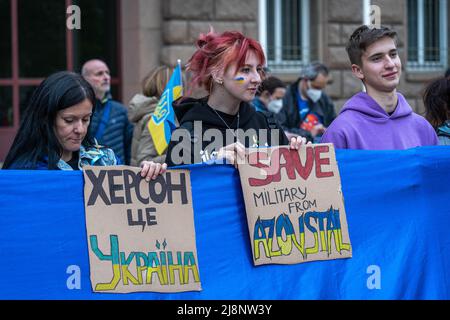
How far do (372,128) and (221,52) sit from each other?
0.86 metres

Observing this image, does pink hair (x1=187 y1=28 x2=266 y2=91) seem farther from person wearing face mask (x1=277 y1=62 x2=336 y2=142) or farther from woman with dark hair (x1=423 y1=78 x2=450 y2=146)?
person wearing face mask (x1=277 y1=62 x2=336 y2=142)

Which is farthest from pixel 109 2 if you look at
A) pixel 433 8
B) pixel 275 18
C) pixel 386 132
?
pixel 386 132

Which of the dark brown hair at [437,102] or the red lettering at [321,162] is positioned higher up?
the dark brown hair at [437,102]

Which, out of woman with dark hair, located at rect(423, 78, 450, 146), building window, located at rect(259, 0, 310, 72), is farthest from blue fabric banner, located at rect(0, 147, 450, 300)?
building window, located at rect(259, 0, 310, 72)

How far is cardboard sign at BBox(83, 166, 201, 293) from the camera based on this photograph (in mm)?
4539

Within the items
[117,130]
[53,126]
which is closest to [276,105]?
[117,130]

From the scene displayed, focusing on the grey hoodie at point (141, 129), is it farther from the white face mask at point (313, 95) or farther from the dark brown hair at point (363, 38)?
the dark brown hair at point (363, 38)

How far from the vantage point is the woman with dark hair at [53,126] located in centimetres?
464

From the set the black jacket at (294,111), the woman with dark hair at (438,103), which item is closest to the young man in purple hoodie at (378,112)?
the woman with dark hair at (438,103)

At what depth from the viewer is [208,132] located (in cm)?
502

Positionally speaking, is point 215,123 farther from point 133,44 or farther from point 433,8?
point 433,8

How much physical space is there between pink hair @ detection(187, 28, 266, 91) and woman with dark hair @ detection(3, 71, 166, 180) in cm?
72

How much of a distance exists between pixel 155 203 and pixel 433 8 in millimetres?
12019

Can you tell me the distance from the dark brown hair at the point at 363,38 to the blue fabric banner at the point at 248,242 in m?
0.59
